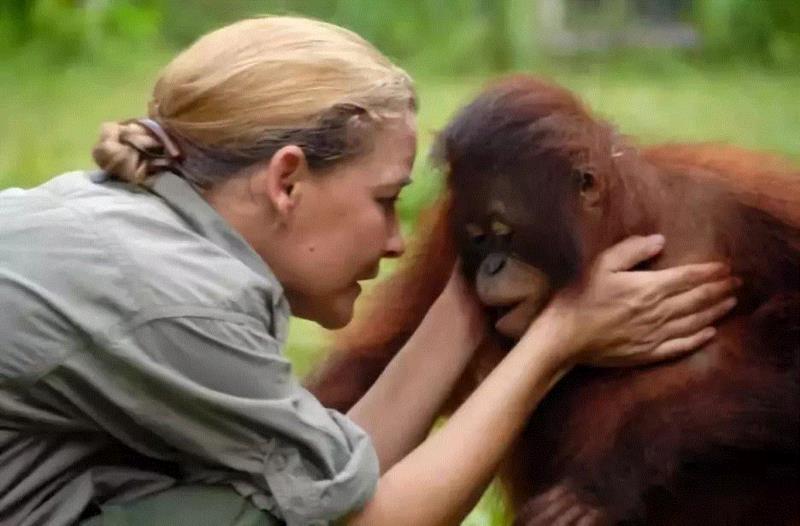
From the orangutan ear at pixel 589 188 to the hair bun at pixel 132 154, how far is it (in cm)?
46

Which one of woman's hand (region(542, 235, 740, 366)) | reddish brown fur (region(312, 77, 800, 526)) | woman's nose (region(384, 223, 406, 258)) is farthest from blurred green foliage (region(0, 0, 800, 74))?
woman's nose (region(384, 223, 406, 258))

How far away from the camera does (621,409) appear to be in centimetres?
153

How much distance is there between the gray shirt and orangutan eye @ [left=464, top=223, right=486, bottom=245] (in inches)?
11.0

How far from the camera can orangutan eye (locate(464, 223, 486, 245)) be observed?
61.1 inches

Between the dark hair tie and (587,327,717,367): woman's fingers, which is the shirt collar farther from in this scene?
(587,327,717,367): woman's fingers

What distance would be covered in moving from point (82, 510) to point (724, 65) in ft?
3.88

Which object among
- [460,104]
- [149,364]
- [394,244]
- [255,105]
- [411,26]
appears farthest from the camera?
[411,26]

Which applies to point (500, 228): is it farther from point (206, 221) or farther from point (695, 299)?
point (206, 221)

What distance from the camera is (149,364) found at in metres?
1.26

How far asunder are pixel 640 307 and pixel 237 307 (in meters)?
0.47

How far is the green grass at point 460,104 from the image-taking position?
1.99 meters

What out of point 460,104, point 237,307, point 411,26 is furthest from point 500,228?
point 411,26

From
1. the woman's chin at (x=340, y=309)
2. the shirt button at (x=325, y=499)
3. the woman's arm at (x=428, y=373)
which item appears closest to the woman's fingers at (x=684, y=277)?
the woman's arm at (x=428, y=373)

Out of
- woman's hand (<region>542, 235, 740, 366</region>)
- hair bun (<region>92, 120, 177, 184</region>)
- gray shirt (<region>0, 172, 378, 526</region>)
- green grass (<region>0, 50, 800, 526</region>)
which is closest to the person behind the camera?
gray shirt (<region>0, 172, 378, 526</region>)
